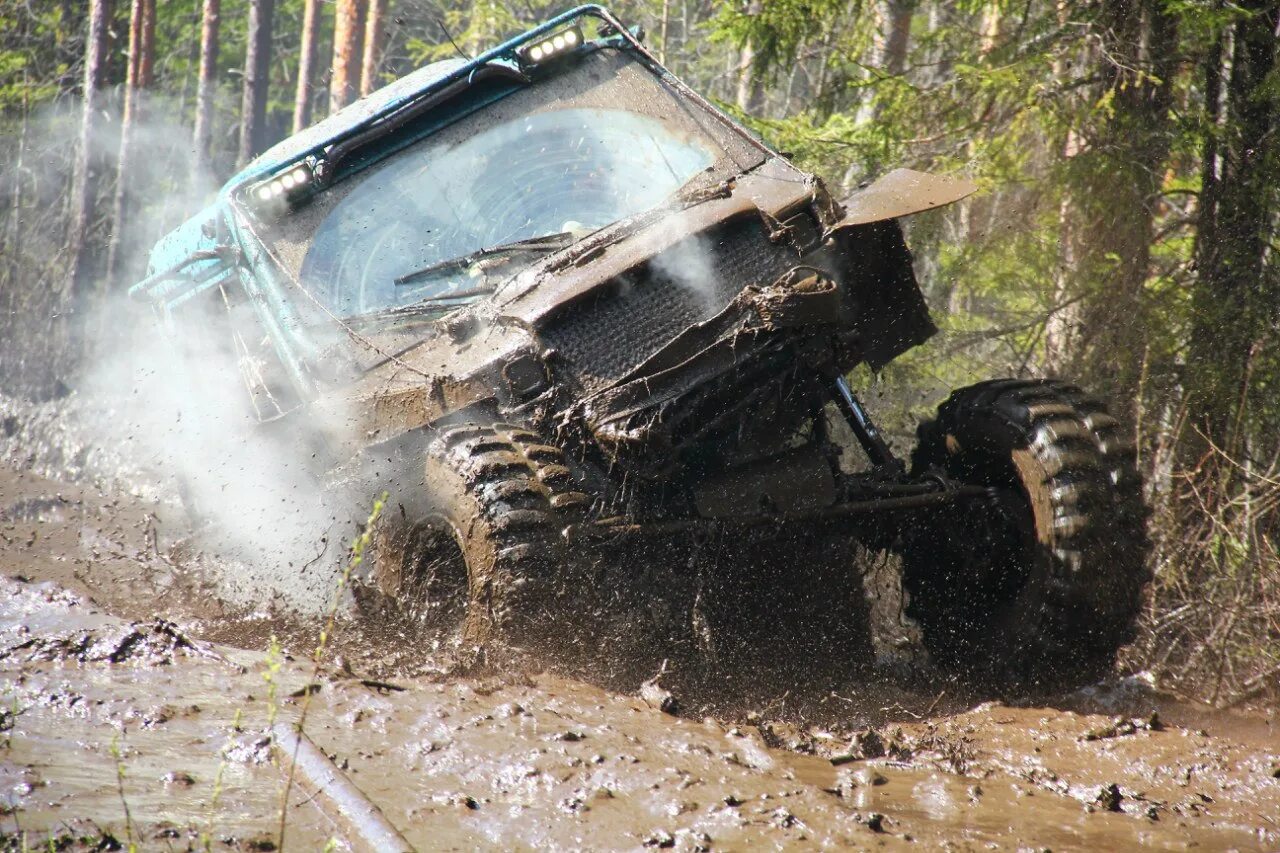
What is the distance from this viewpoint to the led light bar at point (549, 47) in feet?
19.5

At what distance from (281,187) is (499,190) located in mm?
937

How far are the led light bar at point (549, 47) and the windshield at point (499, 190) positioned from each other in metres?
0.11

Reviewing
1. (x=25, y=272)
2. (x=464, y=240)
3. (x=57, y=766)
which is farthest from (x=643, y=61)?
(x=25, y=272)

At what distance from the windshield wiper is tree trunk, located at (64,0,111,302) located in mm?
12933

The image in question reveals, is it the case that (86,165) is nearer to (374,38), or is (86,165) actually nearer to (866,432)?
(374,38)

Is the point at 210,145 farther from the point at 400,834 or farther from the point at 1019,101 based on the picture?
the point at 400,834

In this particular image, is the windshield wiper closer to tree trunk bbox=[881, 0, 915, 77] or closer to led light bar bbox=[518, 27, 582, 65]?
led light bar bbox=[518, 27, 582, 65]

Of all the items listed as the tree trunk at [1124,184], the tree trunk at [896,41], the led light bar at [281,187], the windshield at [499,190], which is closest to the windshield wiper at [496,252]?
the windshield at [499,190]

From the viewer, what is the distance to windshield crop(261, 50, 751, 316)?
17.4 ft

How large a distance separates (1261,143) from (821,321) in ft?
10.5

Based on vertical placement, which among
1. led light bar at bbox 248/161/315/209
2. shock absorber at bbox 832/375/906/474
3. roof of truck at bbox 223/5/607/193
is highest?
roof of truck at bbox 223/5/607/193

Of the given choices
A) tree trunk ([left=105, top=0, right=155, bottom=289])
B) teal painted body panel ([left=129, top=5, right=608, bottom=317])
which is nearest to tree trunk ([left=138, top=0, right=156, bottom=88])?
tree trunk ([left=105, top=0, right=155, bottom=289])

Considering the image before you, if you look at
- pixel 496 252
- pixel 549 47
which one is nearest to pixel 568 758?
pixel 496 252

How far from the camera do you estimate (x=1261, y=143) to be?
6.14 metres
